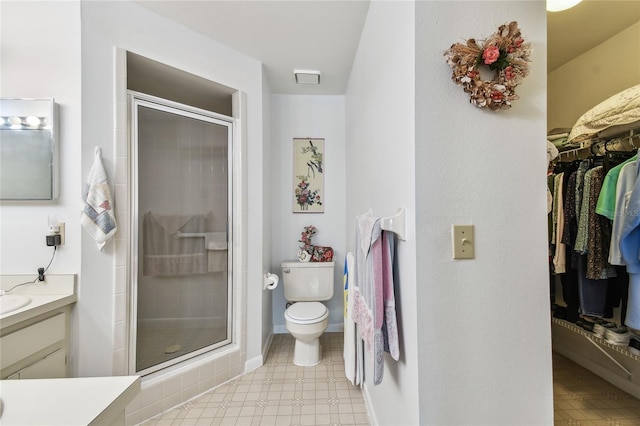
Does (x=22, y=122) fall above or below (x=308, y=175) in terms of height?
above

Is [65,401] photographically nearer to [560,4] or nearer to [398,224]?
[398,224]

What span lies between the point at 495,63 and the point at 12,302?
2.35 metres

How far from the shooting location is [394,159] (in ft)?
3.59

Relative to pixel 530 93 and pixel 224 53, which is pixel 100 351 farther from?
pixel 530 93

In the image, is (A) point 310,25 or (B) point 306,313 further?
(B) point 306,313

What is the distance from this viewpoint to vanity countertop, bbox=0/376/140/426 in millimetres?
680

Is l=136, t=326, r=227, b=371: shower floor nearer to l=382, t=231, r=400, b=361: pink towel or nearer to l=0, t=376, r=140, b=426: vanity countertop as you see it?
l=0, t=376, r=140, b=426: vanity countertop

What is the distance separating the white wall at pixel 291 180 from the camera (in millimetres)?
2764

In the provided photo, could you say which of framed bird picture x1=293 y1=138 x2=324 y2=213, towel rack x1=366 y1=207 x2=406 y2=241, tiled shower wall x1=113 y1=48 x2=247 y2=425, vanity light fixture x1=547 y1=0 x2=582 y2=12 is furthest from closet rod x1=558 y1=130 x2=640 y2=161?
tiled shower wall x1=113 y1=48 x2=247 y2=425

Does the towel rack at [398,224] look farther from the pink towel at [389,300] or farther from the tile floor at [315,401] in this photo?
the tile floor at [315,401]

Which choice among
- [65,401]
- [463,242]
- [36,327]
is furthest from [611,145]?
[36,327]

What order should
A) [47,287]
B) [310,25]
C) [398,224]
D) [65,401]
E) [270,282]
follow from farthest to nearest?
[270,282] < [310,25] < [47,287] < [398,224] < [65,401]

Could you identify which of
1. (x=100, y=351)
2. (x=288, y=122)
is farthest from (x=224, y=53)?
(x=100, y=351)

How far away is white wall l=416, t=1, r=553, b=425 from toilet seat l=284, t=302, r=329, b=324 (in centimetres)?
129
